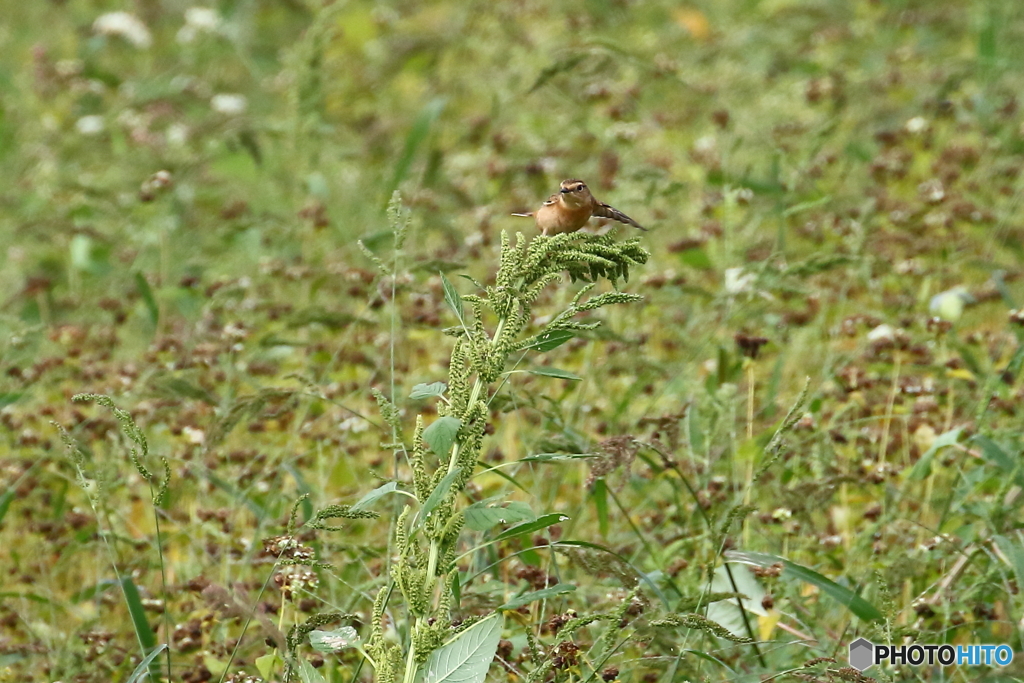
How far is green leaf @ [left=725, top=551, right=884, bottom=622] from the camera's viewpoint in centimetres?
234

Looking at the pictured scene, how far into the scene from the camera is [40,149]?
5676 millimetres

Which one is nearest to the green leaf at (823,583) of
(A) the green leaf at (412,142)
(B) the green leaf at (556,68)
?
(B) the green leaf at (556,68)

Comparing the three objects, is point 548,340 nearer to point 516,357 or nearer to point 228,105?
point 516,357

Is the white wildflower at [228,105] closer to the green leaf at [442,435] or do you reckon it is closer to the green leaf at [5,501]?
the green leaf at [5,501]

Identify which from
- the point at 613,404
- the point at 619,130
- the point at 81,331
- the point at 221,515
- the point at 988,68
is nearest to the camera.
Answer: the point at 221,515

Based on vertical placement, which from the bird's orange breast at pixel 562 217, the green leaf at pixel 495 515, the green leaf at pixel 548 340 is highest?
the bird's orange breast at pixel 562 217

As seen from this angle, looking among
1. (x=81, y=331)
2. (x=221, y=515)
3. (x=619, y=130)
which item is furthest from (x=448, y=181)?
(x=221, y=515)

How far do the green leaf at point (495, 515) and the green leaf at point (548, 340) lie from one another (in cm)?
25

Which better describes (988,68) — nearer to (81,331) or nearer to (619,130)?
(619,130)

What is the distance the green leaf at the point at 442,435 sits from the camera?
68.3 inches

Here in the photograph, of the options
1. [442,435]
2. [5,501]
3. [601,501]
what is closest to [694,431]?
[601,501]

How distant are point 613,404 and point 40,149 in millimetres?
3552

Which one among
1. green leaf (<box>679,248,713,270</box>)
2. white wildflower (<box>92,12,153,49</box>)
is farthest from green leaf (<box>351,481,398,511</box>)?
white wildflower (<box>92,12,153,49</box>)

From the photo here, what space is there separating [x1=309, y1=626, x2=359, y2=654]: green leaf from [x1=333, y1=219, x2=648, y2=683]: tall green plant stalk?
0.04 m
